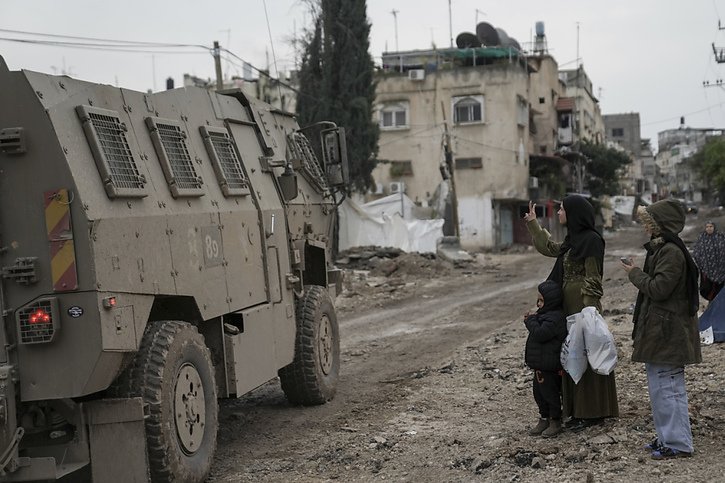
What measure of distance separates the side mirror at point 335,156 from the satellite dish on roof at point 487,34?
32.5 metres

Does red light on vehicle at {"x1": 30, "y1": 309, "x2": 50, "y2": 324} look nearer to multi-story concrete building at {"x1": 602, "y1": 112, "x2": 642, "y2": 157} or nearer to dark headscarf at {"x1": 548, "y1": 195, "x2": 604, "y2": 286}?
dark headscarf at {"x1": 548, "y1": 195, "x2": 604, "y2": 286}

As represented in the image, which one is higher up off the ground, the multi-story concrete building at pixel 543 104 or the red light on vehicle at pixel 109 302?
the multi-story concrete building at pixel 543 104

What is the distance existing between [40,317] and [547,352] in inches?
140

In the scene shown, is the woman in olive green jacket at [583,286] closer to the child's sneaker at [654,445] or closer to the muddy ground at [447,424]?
the muddy ground at [447,424]

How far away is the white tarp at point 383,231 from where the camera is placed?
1174 inches

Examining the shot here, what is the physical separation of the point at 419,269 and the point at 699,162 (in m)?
61.6

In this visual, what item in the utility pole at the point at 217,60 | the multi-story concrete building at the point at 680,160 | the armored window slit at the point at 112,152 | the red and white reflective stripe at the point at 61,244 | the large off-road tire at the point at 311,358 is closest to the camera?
the red and white reflective stripe at the point at 61,244

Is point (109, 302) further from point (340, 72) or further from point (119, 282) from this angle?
point (340, 72)

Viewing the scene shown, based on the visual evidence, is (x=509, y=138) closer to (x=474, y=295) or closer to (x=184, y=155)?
(x=474, y=295)

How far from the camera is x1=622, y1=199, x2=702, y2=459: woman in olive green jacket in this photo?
18.8 feet

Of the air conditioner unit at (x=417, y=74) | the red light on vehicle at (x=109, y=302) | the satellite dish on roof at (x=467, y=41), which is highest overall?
the satellite dish on roof at (x=467, y=41)

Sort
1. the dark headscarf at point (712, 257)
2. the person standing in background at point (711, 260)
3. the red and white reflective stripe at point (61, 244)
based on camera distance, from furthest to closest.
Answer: the dark headscarf at point (712, 257) < the person standing in background at point (711, 260) < the red and white reflective stripe at point (61, 244)

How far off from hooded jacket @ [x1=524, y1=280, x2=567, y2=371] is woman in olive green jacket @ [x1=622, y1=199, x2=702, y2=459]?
652mm

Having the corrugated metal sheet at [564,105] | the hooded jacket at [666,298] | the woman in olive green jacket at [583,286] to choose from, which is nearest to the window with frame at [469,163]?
the corrugated metal sheet at [564,105]
